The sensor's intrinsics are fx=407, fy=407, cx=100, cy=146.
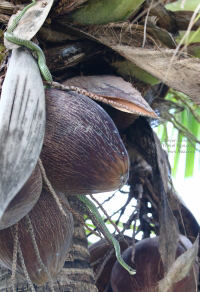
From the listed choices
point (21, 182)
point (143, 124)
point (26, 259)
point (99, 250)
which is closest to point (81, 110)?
point (21, 182)

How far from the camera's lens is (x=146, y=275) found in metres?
1.27

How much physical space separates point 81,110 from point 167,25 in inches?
21.7

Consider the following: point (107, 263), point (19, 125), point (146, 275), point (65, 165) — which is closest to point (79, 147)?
point (65, 165)

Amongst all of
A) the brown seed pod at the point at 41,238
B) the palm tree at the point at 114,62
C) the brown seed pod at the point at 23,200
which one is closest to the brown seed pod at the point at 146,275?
the palm tree at the point at 114,62

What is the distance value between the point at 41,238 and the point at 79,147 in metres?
0.23

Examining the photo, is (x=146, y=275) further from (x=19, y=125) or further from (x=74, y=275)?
(x=19, y=125)

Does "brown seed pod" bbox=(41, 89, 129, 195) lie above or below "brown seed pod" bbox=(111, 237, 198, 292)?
above

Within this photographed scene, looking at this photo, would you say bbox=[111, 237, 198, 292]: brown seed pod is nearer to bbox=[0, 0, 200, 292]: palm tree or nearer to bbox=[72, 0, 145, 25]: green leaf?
bbox=[0, 0, 200, 292]: palm tree

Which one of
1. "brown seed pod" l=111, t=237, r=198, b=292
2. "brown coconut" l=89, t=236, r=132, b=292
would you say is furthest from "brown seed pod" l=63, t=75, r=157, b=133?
"brown coconut" l=89, t=236, r=132, b=292

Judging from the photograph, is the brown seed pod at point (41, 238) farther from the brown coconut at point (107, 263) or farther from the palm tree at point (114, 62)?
the brown coconut at point (107, 263)

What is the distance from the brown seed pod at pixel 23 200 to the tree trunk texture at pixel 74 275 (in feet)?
1.13

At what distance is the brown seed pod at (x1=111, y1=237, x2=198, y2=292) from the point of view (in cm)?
126

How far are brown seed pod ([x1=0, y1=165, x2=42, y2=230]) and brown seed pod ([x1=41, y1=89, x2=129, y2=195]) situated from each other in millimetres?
75

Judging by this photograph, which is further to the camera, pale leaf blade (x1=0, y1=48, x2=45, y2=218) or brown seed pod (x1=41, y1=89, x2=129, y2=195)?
brown seed pod (x1=41, y1=89, x2=129, y2=195)
